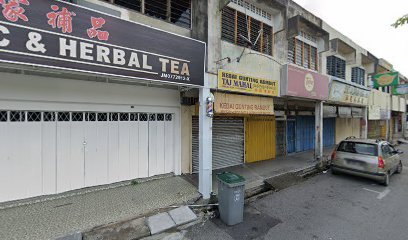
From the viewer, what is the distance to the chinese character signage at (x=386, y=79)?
558 inches

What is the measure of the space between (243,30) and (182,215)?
21.7 feet

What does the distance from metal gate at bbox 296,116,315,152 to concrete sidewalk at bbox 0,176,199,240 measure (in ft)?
28.2

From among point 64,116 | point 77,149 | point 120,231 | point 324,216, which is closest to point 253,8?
point 324,216

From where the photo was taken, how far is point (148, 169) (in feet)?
20.9

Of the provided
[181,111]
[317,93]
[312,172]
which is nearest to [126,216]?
[181,111]

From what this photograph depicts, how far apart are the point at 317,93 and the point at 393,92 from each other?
14.3 m

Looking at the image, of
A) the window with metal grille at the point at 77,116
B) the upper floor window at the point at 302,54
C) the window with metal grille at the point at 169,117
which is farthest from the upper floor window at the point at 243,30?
the window with metal grille at the point at 77,116

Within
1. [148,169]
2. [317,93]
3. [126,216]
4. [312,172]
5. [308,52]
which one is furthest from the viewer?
[308,52]

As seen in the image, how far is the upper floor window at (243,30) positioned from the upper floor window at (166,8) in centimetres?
134

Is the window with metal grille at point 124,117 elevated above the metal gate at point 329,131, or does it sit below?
above

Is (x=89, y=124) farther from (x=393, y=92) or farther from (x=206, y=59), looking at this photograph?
(x=393, y=92)

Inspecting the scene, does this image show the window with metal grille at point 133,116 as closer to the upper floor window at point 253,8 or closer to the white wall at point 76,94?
the white wall at point 76,94

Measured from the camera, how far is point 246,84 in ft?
21.2

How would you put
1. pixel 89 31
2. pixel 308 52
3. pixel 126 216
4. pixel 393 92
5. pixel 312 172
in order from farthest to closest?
pixel 393 92, pixel 308 52, pixel 312 172, pixel 126 216, pixel 89 31
